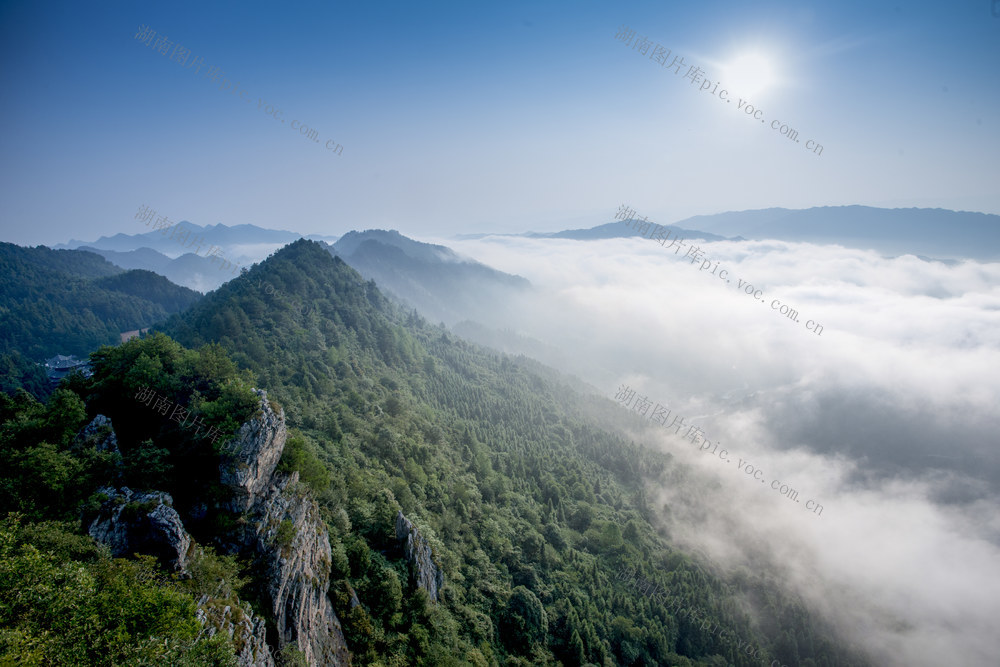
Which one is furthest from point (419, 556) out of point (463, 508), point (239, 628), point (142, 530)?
point (463, 508)

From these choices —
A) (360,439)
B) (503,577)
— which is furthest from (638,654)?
(360,439)

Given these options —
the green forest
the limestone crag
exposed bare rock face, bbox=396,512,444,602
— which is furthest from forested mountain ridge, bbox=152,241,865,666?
the limestone crag

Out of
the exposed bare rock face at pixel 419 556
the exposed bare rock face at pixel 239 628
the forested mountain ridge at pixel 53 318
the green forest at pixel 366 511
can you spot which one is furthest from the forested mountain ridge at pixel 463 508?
the forested mountain ridge at pixel 53 318

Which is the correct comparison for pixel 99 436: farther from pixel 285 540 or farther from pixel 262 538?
pixel 285 540

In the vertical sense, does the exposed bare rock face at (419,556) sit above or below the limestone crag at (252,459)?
below

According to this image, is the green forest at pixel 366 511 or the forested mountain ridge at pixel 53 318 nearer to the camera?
the green forest at pixel 366 511

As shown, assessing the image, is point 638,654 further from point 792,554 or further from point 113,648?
point 792,554

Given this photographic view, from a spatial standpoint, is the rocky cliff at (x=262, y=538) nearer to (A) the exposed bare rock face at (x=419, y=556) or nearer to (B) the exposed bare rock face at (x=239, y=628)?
(B) the exposed bare rock face at (x=239, y=628)
